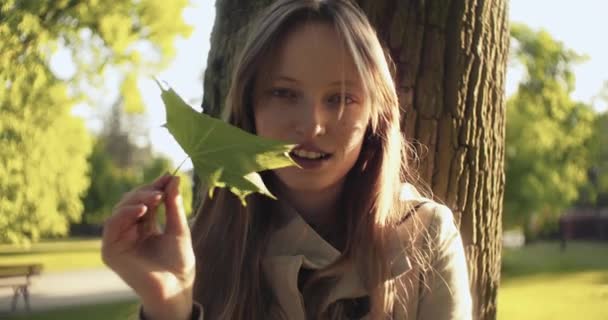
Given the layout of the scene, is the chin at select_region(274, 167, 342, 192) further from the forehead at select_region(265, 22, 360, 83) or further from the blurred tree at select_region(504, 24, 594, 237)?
the blurred tree at select_region(504, 24, 594, 237)

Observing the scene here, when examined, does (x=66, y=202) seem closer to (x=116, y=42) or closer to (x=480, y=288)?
(x=116, y=42)

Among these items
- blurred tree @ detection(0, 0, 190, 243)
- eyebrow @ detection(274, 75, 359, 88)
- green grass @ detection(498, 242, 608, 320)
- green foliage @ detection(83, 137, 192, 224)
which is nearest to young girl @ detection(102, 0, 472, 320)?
eyebrow @ detection(274, 75, 359, 88)

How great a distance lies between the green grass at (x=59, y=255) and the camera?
24.9 meters

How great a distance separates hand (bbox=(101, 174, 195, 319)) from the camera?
137 centimetres

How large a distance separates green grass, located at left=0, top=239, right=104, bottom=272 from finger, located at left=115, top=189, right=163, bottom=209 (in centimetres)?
2187

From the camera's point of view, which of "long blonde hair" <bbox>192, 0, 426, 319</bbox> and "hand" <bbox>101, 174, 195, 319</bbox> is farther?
"long blonde hair" <bbox>192, 0, 426, 319</bbox>

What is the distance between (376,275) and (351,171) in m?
0.31

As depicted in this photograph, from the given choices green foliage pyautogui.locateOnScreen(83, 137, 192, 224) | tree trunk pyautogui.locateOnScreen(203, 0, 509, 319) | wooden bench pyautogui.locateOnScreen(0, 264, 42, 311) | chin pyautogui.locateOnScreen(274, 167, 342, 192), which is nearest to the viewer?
chin pyautogui.locateOnScreen(274, 167, 342, 192)

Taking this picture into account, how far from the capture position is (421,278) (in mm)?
1729

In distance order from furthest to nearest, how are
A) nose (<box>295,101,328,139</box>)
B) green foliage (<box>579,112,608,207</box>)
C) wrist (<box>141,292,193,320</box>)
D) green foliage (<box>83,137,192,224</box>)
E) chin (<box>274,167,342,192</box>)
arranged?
green foliage (<box>83,137,192,224</box>) → green foliage (<box>579,112,608,207</box>) → chin (<box>274,167,342,192</box>) → nose (<box>295,101,328,139</box>) → wrist (<box>141,292,193,320</box>)

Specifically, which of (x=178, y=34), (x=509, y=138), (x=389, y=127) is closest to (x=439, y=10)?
(x=389, y=127)

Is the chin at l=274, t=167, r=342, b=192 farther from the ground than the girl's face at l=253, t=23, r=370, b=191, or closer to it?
closer to it

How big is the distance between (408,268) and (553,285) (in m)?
19.9

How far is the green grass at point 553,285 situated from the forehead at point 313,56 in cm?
1382
